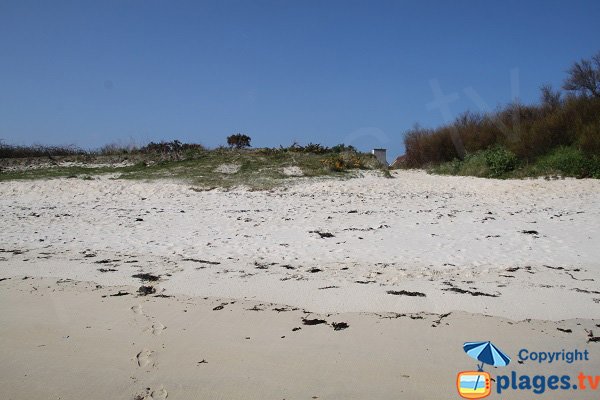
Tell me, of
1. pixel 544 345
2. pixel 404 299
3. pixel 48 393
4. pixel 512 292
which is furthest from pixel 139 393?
pixel 512 292

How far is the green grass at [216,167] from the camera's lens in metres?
17.2

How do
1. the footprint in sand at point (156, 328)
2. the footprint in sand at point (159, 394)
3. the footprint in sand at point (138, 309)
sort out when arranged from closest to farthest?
the footprint in sand at point (159, 394), the footprint in sand at point (156, 328), the footprint in sand at point (138, 309)

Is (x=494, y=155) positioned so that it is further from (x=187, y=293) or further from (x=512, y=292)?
(x=187, y=293)

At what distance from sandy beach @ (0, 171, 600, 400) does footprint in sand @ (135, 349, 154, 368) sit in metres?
0.02

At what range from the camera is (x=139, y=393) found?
3119 millimetres

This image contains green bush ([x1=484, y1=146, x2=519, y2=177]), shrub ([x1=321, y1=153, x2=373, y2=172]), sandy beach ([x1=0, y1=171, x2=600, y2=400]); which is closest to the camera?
sandy beach ([x1=0, y1=171, x2=600, y2=400])

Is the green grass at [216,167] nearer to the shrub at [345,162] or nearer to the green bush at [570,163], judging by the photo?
the shrub at [345,162]

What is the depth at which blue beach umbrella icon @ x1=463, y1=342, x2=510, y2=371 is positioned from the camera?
11.2 ft

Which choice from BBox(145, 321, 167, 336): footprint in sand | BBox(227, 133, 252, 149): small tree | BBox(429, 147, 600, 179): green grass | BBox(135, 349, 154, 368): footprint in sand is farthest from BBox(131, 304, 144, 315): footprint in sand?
BBox(227, 133, 252, 149): small tree

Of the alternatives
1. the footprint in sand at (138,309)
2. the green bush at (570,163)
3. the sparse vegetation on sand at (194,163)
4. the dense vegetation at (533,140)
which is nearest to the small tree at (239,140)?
the sparse vegetation on sand at (194,163)

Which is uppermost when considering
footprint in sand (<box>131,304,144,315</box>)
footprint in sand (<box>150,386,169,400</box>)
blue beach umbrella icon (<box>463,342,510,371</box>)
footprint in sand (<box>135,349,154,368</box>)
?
footprint in sand (<box>131,304,144,315</box>)

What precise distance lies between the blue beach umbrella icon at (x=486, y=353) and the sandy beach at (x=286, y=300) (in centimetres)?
9

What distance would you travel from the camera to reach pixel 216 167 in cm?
2005

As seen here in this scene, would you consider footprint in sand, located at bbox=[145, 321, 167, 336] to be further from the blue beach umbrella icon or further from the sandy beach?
the blue beach umbrella icon
